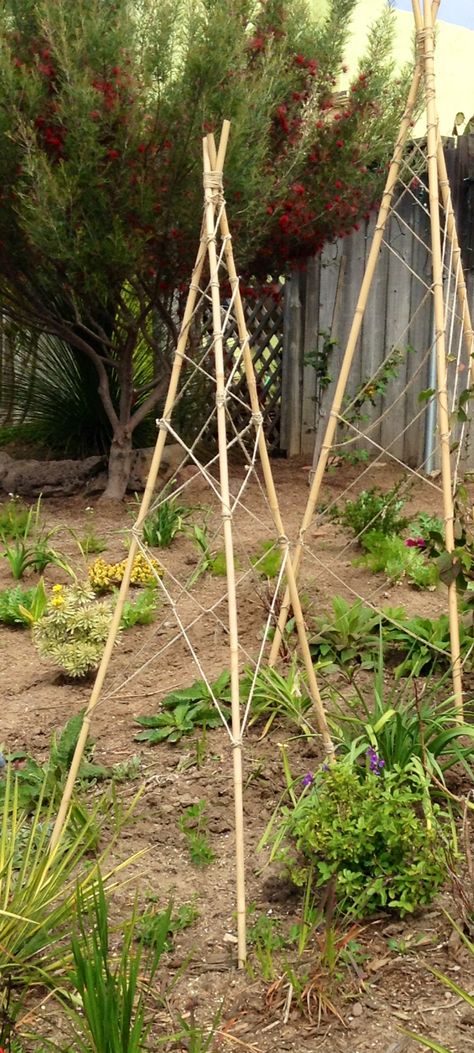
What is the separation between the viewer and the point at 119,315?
21.6ft

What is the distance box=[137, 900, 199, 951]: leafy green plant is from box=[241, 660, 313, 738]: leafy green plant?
2.72ft

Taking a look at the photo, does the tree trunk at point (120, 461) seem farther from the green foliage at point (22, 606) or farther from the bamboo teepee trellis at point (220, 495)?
the bamboo teepee trellis at point (220, 495)

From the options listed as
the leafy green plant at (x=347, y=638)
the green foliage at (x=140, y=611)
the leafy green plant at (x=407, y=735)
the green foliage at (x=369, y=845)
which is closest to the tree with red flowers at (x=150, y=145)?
the green foliage at (x=140, y=611)

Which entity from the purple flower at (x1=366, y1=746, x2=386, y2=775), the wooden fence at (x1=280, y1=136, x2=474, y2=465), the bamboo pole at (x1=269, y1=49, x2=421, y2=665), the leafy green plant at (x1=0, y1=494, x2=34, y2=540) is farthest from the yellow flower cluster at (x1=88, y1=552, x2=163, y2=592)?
the wooden fence at (x1=280, y1=136, x2=474, y2=465)

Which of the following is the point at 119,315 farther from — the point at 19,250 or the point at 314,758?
the point at 314,758

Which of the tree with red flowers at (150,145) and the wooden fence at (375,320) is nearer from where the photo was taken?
the tree with red flowers at (150,145)

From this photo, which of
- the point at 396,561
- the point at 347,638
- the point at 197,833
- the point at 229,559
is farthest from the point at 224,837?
the point at 396,561

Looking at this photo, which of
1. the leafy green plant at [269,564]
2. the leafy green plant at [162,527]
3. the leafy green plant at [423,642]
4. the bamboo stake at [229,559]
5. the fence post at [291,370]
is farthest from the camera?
the fence post at [291,370]

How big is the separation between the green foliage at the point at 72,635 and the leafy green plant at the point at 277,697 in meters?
0.61

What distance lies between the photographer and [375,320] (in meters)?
7.41

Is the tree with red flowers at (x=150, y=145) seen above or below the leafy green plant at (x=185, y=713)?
above

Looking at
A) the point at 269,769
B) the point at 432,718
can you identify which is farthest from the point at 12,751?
the point at 432,718

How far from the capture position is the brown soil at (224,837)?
8.01 ft

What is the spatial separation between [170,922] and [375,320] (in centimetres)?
539
